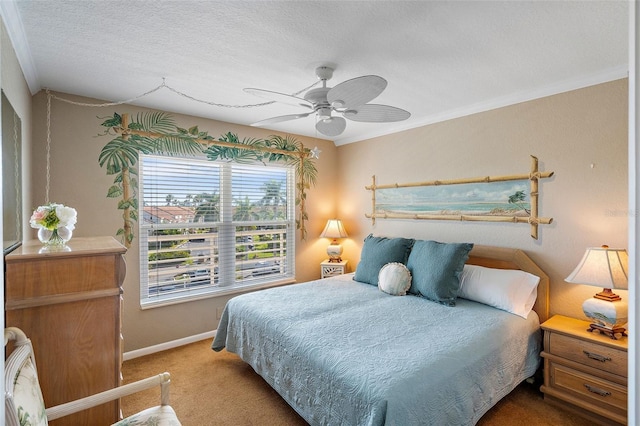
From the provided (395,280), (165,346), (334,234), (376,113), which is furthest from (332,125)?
(165,346)

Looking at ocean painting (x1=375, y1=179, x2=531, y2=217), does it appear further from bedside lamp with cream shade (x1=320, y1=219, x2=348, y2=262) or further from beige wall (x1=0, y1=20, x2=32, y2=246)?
beige wall (x1=0, y1=20, x2=32, y2=246)

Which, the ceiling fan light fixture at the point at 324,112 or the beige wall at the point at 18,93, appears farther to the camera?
the ceiling fan light fixture at the point at 324,112

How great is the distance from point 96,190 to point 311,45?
240cm

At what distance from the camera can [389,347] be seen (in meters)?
1.97

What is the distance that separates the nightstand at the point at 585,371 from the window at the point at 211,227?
289 centimetres

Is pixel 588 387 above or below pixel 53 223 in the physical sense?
below

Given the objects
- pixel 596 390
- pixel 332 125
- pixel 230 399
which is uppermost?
pixel 332 125

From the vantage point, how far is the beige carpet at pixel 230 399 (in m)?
2.25

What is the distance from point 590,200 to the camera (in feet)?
8.31

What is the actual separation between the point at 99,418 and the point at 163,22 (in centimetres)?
219

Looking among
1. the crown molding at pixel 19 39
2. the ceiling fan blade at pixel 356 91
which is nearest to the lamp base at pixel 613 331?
the ceiling fan blade at pixel 356 91

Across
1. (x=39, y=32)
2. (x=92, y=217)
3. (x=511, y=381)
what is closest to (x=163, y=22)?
(x=39, y=32)

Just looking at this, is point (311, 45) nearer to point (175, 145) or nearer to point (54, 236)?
point (54, 236)

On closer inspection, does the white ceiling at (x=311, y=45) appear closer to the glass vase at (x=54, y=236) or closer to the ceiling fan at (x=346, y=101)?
the ceiling fan at (x=346, y=101)
